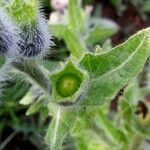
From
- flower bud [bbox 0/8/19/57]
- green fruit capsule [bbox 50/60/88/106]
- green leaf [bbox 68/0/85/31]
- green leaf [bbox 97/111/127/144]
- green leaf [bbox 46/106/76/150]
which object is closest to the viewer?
flower bud [bbox 0/8/19/57]

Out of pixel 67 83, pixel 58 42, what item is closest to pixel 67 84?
pixel 67 83

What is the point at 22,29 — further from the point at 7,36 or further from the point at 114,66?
the point at 114,66

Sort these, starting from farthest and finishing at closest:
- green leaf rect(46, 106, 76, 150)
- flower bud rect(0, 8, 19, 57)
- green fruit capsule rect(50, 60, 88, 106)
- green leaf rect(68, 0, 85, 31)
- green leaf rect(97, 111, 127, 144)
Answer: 1. green leaf rect(68, 0, 85, 31)
2. green leaf rect(97, 111, 127, 144)
3. green leaf rect(46, 106, 76, 150)
4. green fruit capsule rect(50, 60, 88, 106)
5. flower bud rect(0, 8, 19, 57)

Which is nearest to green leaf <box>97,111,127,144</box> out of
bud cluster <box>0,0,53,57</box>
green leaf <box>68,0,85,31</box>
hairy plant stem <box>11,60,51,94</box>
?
green leaf <box>68,0,85,31</box>

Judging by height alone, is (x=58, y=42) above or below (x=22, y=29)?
below

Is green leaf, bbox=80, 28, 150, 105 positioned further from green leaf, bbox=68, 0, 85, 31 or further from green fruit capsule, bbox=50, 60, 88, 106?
green leaf, bbox=68, 0, 85, 31

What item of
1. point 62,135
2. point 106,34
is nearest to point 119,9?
point 106,34

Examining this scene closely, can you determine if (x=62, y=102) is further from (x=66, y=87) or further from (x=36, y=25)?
(x=36, y=25)
